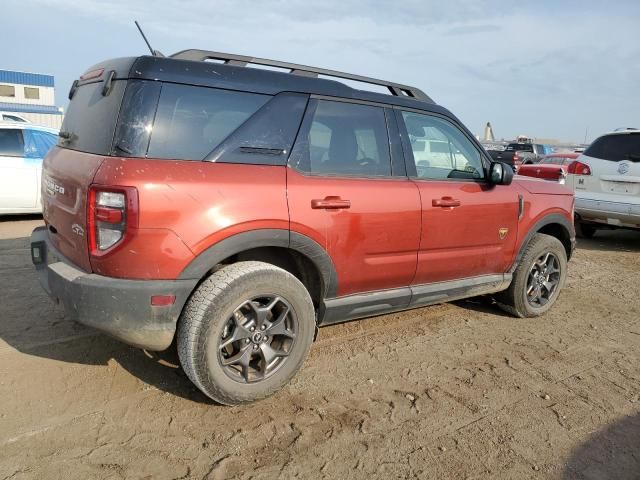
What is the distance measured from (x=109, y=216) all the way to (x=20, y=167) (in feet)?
20.7

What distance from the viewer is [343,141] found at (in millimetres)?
3377

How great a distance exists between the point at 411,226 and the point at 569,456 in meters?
1.64

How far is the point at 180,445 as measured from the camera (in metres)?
2.60

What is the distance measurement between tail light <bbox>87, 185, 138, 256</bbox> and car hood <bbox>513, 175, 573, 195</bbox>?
322 centimetres

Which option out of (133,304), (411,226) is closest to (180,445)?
(133,304)

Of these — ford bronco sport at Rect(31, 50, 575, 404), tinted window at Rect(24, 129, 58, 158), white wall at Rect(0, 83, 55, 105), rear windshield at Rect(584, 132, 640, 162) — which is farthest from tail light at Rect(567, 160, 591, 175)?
white wall at Rect(0, 83, 55, 105)

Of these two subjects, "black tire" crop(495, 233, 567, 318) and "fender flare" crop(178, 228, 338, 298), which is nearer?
"fender flare" crop(178, 228, 338, 298)

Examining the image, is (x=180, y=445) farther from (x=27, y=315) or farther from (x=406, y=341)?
(x=27, y=315)

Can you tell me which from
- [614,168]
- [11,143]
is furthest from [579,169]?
[11,143]

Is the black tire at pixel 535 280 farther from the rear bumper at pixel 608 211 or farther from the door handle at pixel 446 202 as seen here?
the rear bumper at pixel 608 211

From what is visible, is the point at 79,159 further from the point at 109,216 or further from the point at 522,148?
the point at 522,148

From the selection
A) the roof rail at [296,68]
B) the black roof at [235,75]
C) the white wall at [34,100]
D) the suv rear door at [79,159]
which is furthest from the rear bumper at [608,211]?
the white wall at [34,100]

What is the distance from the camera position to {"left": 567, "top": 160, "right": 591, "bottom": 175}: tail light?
7.77m

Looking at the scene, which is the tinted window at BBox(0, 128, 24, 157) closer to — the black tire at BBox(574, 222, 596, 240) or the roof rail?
the roof rail
